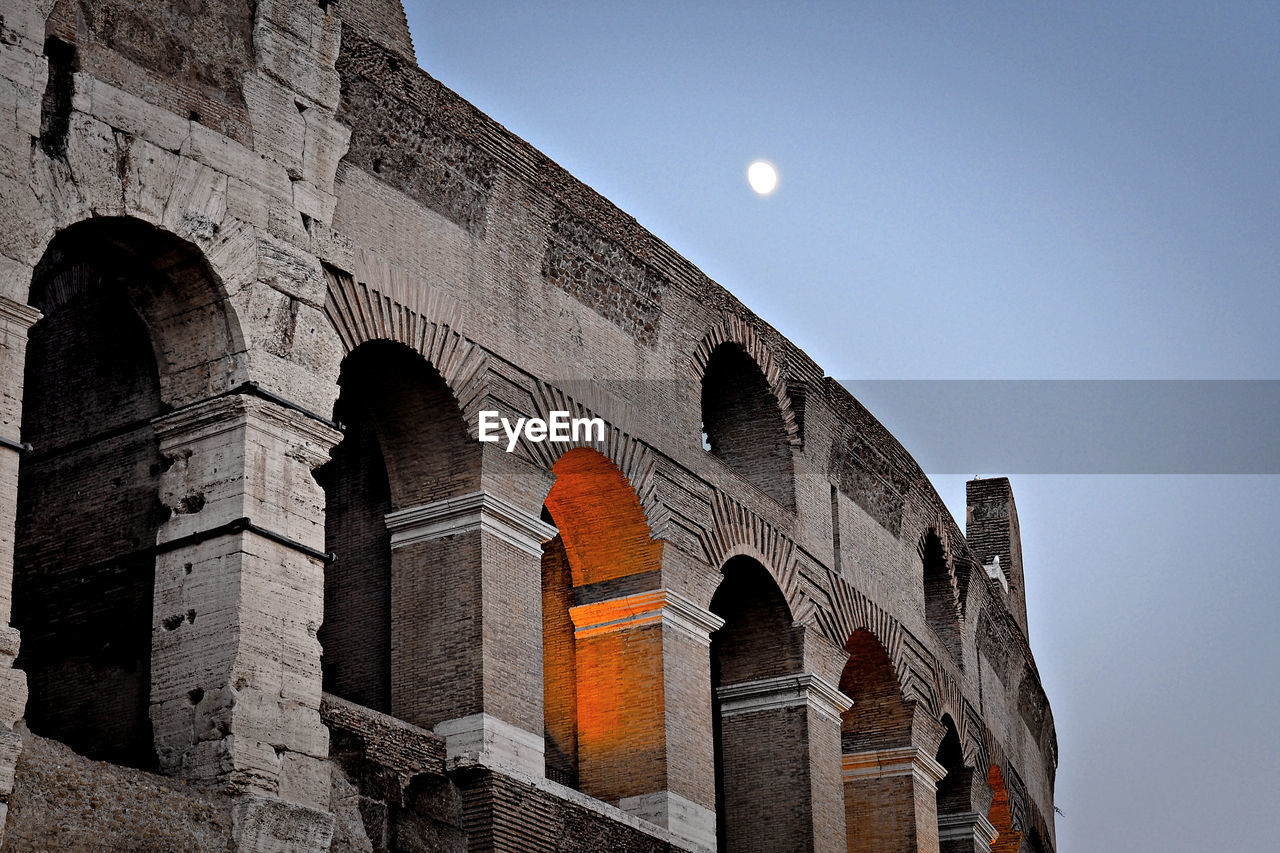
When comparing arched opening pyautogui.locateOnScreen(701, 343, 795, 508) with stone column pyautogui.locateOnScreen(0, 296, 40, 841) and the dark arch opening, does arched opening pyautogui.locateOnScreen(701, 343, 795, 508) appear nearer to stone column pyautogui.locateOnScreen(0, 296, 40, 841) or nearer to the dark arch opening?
the dark arch opening

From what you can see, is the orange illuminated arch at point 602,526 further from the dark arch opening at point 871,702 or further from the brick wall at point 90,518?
the dark arch opening at point 871,702

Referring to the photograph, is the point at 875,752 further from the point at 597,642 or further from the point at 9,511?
the point at 9,511

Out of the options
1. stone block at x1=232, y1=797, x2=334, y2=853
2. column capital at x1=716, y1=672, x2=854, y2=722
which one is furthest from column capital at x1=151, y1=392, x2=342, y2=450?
column capital at x1=716, y1=672, x2=854, y2=722

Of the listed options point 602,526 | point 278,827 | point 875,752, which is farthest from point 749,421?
point 278,827

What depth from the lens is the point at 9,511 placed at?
10.2 metres

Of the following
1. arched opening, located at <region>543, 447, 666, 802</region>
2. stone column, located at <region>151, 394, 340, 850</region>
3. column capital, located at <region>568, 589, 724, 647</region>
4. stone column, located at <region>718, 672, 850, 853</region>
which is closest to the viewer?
stone column, located at <region>151, 394, 340, 850</region>

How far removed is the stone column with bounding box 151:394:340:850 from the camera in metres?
11.0

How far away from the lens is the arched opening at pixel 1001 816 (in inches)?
877

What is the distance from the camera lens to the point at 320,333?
12.2 meters

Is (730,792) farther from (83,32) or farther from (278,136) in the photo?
(83,32)

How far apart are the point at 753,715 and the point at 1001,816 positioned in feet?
22.0

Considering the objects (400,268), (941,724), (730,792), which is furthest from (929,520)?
(400,268)

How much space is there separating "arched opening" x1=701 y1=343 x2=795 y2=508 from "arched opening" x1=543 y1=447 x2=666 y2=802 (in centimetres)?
253

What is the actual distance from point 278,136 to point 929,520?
388 inches
